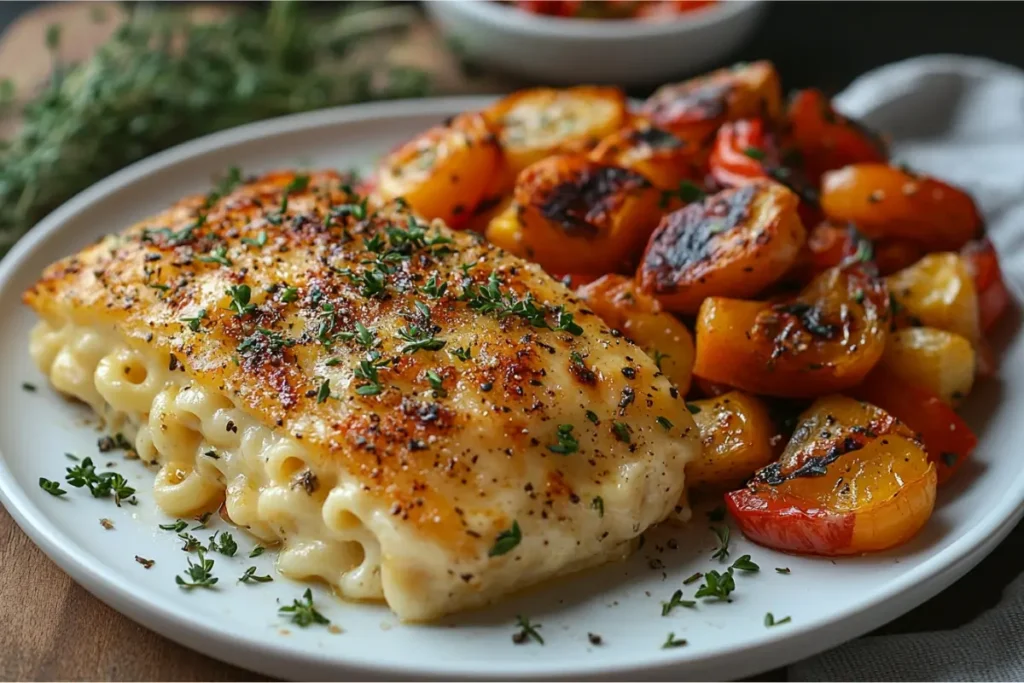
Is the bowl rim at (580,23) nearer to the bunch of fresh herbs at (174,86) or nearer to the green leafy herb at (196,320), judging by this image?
the bunch of fresh herbs at (174,86)

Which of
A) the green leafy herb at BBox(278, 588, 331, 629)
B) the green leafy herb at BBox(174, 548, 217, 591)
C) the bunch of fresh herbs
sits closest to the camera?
the green leafy herb at BBox(278, 588, 331, 629)

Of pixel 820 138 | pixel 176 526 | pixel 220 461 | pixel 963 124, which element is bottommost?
pixel 963 124

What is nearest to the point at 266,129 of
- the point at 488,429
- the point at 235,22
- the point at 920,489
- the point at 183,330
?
the point at 235,22

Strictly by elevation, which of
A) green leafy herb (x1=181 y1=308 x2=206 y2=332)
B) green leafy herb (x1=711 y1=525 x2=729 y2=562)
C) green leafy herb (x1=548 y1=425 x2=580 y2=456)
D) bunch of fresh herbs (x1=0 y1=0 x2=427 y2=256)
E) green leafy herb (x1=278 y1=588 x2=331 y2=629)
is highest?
green leafy herb (x1=181 y1=308 x2=206 y2=332)

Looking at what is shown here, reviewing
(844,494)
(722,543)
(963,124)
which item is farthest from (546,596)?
(963,124)

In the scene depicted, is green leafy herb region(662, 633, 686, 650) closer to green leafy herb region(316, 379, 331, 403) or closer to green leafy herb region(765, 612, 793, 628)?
green leafy herb region(765, 612, 793, 628)

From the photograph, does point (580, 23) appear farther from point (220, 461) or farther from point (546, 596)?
point (546, 596)

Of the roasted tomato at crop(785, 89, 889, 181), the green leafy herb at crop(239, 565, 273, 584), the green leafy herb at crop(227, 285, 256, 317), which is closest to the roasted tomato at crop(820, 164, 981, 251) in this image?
the roasted tomato at crop(785, 89, 889, 181)
